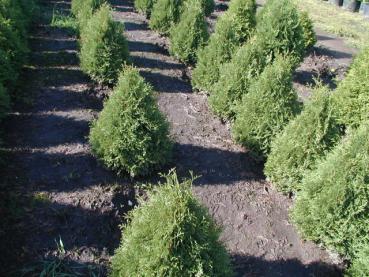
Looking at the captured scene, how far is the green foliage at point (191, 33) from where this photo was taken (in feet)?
33.8

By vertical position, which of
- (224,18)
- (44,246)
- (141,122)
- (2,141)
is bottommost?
(44,246)

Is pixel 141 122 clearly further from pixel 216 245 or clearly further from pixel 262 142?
pixel 216 245

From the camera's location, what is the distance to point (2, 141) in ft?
23.7

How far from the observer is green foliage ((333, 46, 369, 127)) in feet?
26.6

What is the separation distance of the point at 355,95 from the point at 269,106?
237cm

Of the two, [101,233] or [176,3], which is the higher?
[176,3]

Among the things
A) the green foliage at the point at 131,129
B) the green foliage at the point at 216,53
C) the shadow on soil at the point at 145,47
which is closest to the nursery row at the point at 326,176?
the green foliage at the point at 131,129

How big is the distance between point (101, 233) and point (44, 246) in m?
0.77

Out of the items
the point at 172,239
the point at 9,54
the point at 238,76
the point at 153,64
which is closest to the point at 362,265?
the point at 172,239

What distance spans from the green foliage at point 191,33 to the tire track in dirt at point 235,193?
2.62ft

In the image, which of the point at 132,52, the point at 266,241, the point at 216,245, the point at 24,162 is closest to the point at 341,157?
the point at 266,241

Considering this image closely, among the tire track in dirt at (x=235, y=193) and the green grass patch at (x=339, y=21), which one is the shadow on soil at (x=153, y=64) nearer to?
the tire track in dirt at (x=235, y=193)

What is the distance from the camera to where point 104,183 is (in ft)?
21.3

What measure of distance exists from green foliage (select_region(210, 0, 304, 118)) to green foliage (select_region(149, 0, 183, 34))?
3219mm
